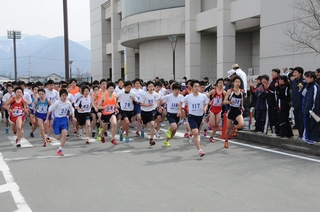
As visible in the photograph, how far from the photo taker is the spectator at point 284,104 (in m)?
10.0

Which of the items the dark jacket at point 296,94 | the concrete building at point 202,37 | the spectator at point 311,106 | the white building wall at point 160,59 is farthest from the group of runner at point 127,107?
the white building wall at point 160,59

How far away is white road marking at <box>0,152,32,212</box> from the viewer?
5.29 metres

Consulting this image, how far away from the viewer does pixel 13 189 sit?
20.3 feet

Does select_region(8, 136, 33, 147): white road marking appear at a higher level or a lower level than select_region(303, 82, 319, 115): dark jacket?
lower

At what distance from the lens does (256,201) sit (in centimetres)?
538

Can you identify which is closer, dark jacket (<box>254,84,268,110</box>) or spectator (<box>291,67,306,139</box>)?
spectator (<box>291,67,306,139</box>)

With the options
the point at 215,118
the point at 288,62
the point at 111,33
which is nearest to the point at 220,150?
the point at 215,118

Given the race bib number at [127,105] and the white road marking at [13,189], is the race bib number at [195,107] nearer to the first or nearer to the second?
Answer: the race bib number at [127,105]

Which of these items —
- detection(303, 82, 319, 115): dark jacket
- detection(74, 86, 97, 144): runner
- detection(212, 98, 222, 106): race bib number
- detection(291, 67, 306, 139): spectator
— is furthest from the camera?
detection(74, 86, 97, 144): runner

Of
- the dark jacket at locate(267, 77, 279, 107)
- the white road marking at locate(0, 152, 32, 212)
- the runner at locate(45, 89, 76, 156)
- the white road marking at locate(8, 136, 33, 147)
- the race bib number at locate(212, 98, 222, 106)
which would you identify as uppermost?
the dark jacket at locate(267, 77, 279, 107)

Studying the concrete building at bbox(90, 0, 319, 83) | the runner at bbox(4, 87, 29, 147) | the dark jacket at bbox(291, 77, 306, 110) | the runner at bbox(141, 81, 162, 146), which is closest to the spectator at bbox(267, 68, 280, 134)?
the dark jacket at bbox(291, 77, 306, 110)

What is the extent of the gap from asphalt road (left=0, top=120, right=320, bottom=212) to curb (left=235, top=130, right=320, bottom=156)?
0.48m

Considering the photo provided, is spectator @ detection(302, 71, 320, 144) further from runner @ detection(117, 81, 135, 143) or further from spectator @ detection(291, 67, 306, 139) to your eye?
runner @ detection(117, 81, 135, 143)

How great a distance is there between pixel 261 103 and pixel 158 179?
228 inches
